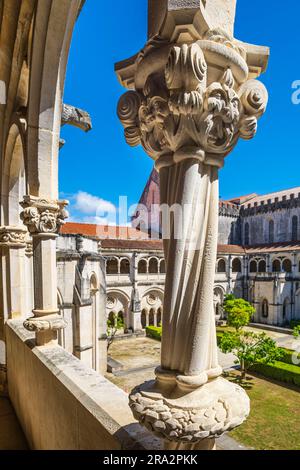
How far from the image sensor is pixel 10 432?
3.74 m

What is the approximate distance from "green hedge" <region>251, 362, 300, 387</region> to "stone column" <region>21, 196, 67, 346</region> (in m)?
14.0

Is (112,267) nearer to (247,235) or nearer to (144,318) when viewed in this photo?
(144,318)

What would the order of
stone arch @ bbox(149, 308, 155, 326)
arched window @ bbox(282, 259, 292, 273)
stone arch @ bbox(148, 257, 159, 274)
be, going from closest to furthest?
stone arch @ bbox(149, 308, 155, 326), stone arch @ bbox(148, 257, 159, 274), arched window @ bbox(282, 259, 292, 273)

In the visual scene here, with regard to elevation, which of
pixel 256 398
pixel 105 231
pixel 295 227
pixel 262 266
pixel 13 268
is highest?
pixel 295 227

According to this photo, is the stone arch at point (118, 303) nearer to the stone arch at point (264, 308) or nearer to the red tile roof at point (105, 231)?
the red tile roof at point (105, 231)

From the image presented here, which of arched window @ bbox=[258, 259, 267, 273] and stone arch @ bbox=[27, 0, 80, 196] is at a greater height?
stone arch @ bbox=[27, 0, 80, 196]

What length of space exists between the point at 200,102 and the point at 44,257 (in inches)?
119

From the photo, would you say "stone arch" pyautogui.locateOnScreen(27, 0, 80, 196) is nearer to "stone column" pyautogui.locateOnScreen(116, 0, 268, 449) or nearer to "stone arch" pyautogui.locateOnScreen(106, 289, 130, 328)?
"stone column" pyautogui.locateOnScreen(116, 0, 268, 449)

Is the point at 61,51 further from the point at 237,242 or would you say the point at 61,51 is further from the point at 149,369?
the point at 237,242

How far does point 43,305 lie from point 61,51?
114 inches

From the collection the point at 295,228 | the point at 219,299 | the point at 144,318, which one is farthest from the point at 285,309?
the point at 144,318

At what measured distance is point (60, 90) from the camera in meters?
3.63

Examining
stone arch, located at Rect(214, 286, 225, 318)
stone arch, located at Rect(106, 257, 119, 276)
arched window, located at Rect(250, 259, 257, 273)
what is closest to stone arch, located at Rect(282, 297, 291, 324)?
arched window, located at Rect(250, 259, 257, 273)

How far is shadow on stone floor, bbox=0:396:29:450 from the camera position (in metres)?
3.51
